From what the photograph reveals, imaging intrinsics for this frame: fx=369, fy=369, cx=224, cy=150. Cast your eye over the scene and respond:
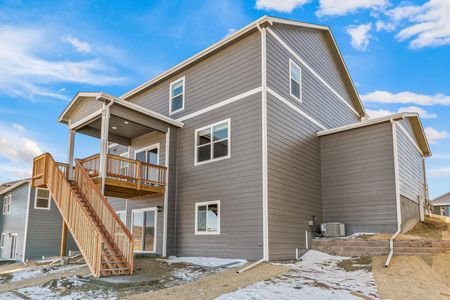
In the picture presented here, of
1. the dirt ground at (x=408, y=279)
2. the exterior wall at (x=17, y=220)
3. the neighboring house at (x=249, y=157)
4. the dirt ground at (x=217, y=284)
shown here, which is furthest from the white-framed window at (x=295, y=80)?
the exterior wall at (x=17, y=220)

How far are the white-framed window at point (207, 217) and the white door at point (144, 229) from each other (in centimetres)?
225

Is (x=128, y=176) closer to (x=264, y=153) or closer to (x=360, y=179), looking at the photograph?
(x=264, y=153)

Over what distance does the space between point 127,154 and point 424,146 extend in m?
13.8

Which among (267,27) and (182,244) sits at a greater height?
(267,27)

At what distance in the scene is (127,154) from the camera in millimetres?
16875

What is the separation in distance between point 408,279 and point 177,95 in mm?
10573

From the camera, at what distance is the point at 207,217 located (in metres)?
12.8

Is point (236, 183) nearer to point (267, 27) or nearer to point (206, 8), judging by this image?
point (267, 27)

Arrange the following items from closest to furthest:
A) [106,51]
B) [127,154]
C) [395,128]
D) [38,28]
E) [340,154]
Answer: [395,128], [340,154], [127,154], [38,28], [106,51]

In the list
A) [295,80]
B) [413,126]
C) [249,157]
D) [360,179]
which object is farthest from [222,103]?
[413,126]

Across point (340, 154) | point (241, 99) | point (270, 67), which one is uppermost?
point (270, 67)

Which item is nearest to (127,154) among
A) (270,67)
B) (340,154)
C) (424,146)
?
(270,67)

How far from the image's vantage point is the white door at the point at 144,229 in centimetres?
1448

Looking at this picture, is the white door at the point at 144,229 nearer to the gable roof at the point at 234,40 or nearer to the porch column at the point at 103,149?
the porch column at the point at 103,149
